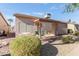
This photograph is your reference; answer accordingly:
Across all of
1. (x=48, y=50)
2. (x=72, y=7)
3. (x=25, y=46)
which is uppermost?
(x=72, y=7)

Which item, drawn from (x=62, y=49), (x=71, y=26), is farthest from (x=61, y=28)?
(x=62, y=49)

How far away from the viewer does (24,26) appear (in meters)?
3.70

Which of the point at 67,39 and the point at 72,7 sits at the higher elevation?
the point at 72,7

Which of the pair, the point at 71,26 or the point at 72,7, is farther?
the point at 71,26

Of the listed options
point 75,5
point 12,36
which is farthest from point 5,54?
point 75,5

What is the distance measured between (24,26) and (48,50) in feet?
1.93

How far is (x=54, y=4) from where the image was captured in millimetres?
3650

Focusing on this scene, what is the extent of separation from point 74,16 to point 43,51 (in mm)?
804

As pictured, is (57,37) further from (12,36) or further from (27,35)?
(12,36)

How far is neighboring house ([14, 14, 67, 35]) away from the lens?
12.0ft

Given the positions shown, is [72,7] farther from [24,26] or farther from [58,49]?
[24,26]

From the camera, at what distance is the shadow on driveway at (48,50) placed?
3.70m

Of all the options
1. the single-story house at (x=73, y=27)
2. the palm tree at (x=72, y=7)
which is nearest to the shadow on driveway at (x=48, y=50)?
the single-story house at (x=73, y=27)

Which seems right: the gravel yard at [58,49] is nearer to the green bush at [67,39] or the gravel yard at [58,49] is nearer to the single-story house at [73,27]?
the green bush at [67,39]
